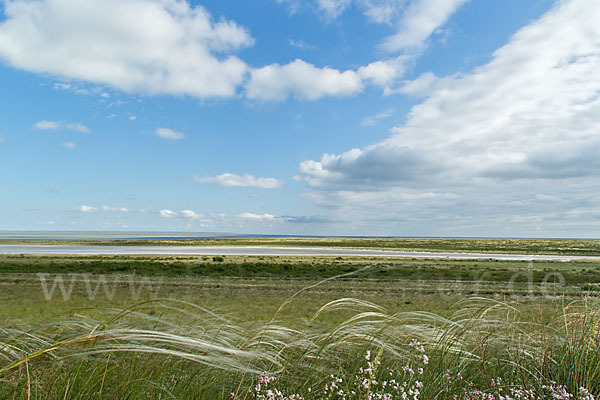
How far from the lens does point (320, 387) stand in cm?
348

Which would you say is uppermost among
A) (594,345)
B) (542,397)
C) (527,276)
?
(594,345)

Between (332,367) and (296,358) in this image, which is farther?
(296,358)

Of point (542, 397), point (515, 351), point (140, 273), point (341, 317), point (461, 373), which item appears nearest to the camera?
point (542, 397)

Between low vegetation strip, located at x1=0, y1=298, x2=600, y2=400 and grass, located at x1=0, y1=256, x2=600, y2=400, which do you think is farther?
low vegetation strip, located at x1=0, y1=298, x2=600, y2=400

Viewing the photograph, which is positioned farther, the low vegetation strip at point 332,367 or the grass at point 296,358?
the low vegetation strip at point 332,367

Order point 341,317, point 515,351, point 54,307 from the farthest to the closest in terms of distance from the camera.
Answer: point 54,307 → point 341,317 → point 515,351

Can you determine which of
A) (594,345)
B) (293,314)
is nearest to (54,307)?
(293,314)

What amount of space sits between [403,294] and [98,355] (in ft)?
55.2

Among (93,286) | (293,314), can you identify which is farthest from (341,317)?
(93,286)

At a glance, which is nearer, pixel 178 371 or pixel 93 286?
pixel 178 371

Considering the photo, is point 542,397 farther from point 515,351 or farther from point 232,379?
point 232,379

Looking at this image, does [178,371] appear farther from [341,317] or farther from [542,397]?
[341,317]

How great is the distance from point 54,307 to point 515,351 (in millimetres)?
14202

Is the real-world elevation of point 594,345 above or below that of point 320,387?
above
